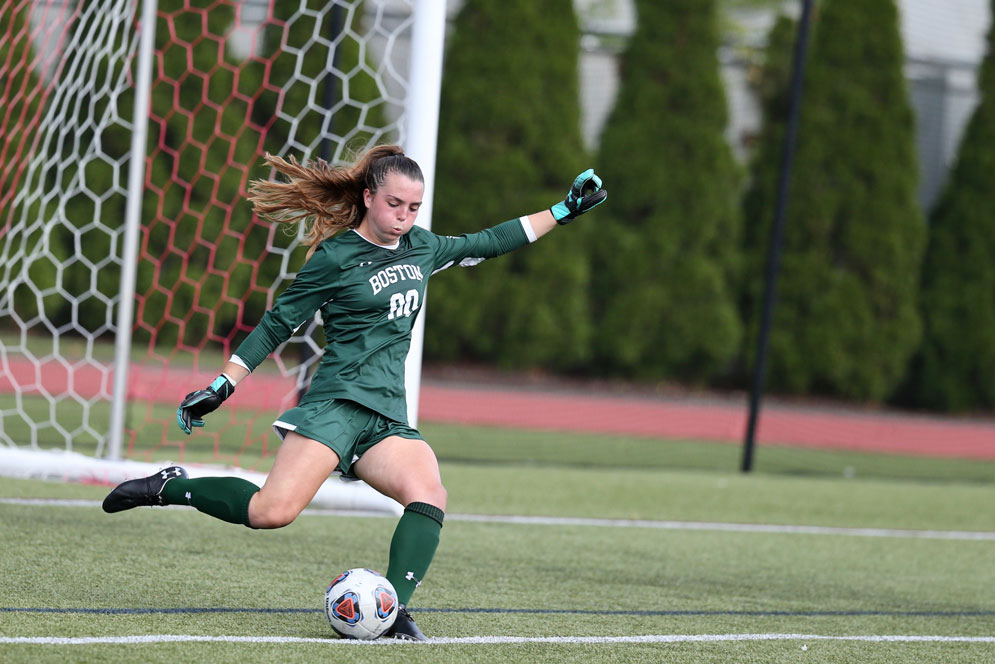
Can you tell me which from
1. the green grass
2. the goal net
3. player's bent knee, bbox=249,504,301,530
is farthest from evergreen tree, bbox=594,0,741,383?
player's bent knee, bbox=249,504,301,530

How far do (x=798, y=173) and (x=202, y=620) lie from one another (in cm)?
1610

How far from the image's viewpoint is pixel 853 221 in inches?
717

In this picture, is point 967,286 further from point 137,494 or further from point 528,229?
point 137,494

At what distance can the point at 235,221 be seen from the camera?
16453 millimetres

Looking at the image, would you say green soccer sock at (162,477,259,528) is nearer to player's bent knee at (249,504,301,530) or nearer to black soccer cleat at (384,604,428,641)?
player's bent knee at (249,504,301,530)

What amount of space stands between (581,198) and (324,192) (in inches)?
34.9

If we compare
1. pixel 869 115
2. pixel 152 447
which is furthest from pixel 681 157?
pixel 152 447

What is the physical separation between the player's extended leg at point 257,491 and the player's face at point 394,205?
72 centimetres

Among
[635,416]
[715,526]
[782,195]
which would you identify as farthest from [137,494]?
[635,416]

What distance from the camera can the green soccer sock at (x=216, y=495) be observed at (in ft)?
12.1

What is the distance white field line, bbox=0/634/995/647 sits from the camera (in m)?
3.20

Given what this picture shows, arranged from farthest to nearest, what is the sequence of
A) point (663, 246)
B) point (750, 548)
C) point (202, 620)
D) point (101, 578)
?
point (663, 246) < point (750, 548) < point (101, 578) < point (202, 620)

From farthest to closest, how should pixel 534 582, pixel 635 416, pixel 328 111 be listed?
1. pixel 635 416
2. pixel 328 111
3. pixel 534 582

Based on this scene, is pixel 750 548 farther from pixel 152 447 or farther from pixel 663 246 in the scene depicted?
pixel 663 246
